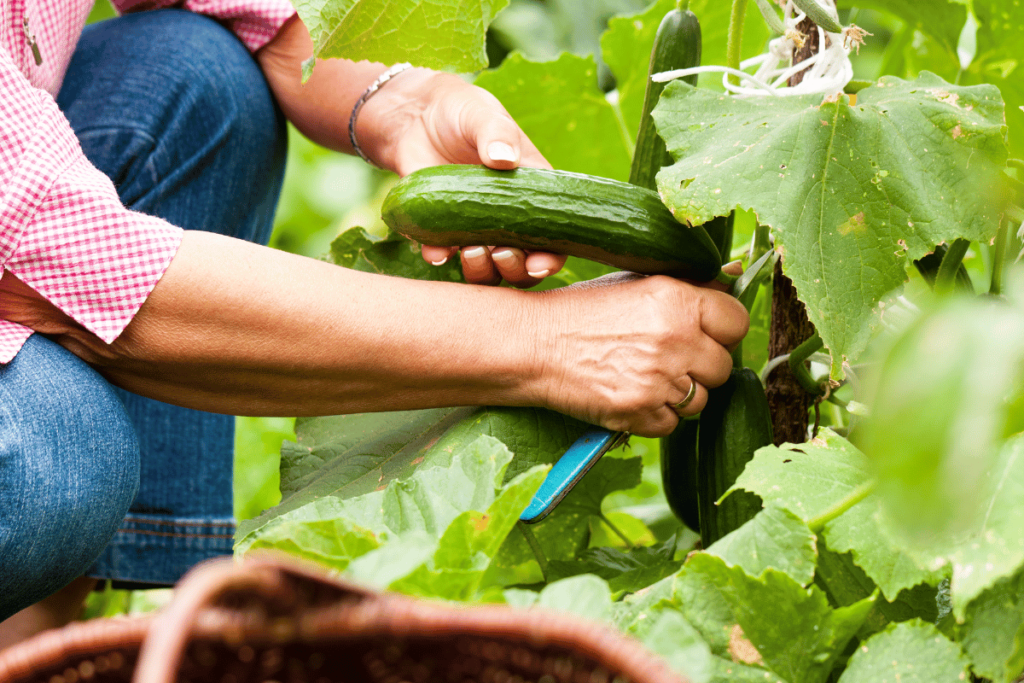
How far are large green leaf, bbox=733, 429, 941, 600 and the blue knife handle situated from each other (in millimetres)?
186

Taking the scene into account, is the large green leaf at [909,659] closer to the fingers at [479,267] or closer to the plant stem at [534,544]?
the plant stem at [534,544]

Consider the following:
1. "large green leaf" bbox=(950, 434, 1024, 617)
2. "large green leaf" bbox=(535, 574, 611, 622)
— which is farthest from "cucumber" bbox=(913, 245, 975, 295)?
"large green leaf" bbox=(535, 574, 611, 622)

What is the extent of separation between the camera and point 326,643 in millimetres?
388

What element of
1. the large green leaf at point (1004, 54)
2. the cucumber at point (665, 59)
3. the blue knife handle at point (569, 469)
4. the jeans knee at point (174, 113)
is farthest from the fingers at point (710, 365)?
the jeans knee at point (174, 113)

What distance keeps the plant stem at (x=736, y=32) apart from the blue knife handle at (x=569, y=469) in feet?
1.43

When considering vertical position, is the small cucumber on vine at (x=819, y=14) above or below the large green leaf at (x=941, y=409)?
below

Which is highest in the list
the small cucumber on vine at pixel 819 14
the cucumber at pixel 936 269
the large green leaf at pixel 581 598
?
the small cucumber on vine at pixel 819 14

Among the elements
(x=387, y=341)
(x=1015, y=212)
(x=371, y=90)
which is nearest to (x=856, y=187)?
(x=1015, y=212)

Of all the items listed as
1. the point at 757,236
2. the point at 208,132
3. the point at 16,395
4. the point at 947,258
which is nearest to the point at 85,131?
the point at 208,132

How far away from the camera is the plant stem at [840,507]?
2.11 ft

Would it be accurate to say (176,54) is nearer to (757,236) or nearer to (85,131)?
(85,131)

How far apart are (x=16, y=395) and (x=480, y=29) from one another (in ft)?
1.88

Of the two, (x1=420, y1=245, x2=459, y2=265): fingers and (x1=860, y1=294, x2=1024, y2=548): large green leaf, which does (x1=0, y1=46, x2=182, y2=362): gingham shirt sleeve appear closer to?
(x1=420, y1=245, x2=459, y2=265): fingers

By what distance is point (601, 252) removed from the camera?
0.89m
